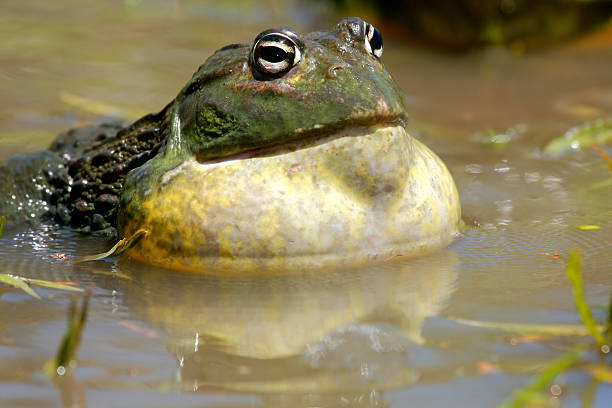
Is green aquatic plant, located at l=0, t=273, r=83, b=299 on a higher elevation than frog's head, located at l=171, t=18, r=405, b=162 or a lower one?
lower

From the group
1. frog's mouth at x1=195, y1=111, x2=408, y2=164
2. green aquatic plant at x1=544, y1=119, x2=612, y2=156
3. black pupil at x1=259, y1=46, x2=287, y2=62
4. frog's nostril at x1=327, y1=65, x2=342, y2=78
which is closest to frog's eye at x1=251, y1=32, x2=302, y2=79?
black pupil at x1=259, y1=46, x2=287, y2=62

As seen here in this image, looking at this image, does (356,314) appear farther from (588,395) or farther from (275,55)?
(275,55)

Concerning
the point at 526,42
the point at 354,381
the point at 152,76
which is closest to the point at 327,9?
the point at 526,42

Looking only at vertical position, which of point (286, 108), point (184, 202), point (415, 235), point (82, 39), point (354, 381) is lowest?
point (354, 381)

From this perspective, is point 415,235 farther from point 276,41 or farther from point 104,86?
point 104,86

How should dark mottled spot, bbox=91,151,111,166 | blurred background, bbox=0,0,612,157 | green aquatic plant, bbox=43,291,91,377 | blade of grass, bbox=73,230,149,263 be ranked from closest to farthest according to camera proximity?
1. green aquatic plant, bbox=43,291,91,377
2. blade of grass, bbox=73,230,149,263
3. dark mottled spot, bbox=91,151,111,166
4. blurred background, bbox=0,0,612,157

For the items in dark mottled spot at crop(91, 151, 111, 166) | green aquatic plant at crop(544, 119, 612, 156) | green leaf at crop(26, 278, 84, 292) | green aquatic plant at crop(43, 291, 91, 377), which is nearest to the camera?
green aquatic plant at crop(43, 291, 91, 377)

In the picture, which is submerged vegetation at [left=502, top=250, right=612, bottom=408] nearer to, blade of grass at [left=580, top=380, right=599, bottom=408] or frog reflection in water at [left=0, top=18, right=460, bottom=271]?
blade of grass at [left=580, top=380, right=599, bottom=408]

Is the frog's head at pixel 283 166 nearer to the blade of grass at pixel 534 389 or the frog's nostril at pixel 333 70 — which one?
the frog's nostril at pixel 333 70
